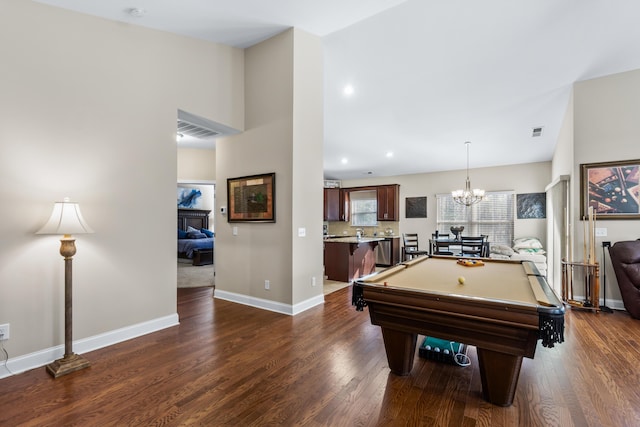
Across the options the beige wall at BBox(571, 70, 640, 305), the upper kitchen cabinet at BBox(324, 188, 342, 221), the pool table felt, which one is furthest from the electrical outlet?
the upper kitchen cabinet at BBox(324, 188, 342, 221)

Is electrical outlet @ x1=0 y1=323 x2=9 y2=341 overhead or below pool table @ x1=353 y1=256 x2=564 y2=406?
below

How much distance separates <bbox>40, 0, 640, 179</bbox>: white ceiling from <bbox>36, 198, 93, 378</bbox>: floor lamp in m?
1.82

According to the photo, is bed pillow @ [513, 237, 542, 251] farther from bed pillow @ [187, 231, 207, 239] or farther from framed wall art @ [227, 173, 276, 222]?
bed pillow @ [187, 231, 207, 239]

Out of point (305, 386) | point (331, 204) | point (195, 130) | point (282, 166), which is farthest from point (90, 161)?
point (331, 204)

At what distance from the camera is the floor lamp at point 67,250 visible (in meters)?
2.43

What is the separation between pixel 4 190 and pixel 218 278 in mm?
2640

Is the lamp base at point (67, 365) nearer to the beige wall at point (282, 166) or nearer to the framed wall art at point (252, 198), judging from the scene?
the beige wall at point (282, 166)

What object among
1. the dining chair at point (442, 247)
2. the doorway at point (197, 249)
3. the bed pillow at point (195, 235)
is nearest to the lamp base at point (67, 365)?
the doorway at point (197, 249)

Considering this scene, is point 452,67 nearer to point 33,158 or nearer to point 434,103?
point 434,103

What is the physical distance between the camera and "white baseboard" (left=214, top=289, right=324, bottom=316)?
381 cm

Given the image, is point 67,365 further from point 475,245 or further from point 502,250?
point 502,250

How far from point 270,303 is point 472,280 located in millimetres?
2517

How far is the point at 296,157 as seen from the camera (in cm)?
386

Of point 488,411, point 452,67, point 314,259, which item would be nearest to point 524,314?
point 488,411
